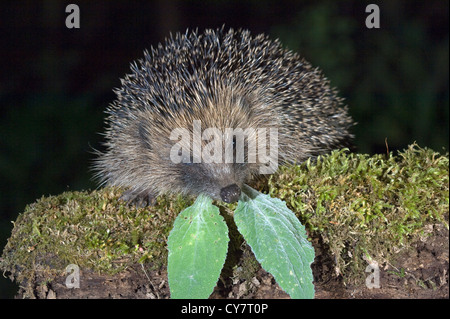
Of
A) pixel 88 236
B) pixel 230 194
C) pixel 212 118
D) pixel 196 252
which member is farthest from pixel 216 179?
pixel 88 236

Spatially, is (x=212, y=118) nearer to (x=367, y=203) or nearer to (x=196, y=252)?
(x=196, y=252)

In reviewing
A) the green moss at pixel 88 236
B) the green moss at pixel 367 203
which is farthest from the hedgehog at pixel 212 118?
the green moss at pixel 367 203

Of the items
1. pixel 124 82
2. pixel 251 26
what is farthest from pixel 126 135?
pixel 251 26

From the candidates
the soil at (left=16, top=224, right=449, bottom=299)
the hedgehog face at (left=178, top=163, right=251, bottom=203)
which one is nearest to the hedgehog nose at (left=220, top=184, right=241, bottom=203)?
the hedgehog face at (left=178, top=163, right=251, bottom=203)

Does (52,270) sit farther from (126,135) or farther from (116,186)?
(126,135)

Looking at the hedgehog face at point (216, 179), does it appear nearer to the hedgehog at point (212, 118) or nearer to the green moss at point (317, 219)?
the hedgehog at point (212, 118)

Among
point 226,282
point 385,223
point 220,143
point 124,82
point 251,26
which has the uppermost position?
point 251,26
